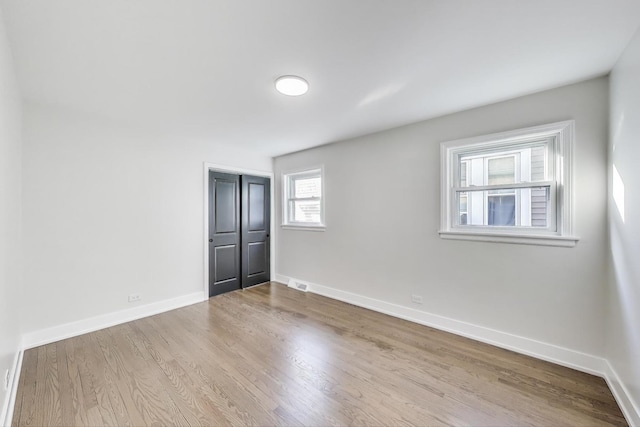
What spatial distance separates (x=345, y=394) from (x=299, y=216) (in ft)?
10.6

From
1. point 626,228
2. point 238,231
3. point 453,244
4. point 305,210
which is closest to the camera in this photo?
point 626,228

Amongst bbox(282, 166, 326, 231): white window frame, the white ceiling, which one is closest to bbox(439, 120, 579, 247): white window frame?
the white ceiling

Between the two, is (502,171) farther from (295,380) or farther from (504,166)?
(295,380)

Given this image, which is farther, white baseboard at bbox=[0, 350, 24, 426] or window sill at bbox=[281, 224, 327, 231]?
window sill at bbox=[281, 224, 327, 231]

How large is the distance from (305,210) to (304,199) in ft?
0.73

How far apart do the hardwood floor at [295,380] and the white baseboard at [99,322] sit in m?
0.11

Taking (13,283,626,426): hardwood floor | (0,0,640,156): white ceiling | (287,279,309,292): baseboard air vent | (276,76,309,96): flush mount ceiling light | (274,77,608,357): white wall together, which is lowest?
(13,283,626,426): hardwood floor

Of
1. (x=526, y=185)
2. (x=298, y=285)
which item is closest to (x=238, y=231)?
(x=298, y=285)

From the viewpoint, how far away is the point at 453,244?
288 centimetres

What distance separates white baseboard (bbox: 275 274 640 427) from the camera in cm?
178

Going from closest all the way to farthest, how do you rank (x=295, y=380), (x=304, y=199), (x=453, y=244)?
(x=295, y=380) → (x=453, y=244) → (x=304, y=199)

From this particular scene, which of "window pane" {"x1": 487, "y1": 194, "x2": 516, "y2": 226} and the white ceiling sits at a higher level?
the white ceiling

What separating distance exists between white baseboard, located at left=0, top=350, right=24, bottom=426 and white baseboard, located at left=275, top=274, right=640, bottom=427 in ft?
10.7

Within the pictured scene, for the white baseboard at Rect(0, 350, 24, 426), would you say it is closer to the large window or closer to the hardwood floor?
the hardwood floor
